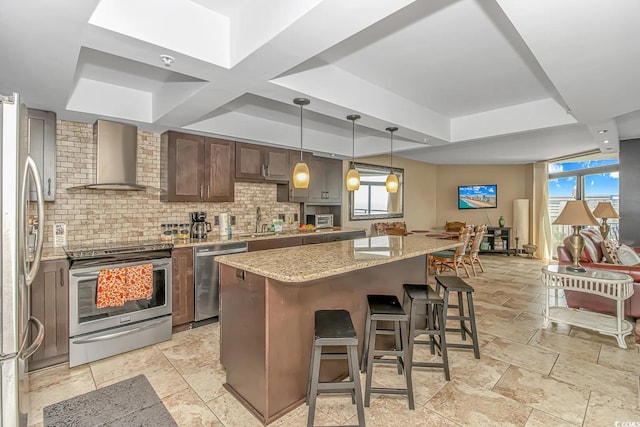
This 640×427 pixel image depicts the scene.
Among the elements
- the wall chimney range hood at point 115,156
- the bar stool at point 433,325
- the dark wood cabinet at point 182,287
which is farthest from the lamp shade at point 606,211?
the wall chimney range hood at point 115,156

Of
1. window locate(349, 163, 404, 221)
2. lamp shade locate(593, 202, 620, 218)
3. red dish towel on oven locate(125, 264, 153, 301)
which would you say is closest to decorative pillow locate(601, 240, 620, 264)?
lamp shade locate(593, 202, 620, 218)

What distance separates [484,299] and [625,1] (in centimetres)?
380

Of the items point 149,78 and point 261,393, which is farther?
point 149,78

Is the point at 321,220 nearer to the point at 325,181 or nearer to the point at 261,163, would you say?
the point at 325,181

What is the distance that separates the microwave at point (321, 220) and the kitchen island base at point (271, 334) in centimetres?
306

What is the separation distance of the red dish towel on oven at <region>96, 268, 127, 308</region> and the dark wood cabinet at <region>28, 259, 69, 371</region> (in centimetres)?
24

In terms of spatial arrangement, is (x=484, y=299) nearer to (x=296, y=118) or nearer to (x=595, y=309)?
(x=595, y=309)

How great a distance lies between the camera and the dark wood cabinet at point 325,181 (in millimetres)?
5352

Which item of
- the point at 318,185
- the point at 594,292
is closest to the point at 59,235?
the point at 318,185

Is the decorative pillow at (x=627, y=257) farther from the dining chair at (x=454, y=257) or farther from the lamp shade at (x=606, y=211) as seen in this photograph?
the dining chair at (x=454, y=257)

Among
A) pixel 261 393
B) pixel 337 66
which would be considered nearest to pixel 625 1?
pixel 337 66

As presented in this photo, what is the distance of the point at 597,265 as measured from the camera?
3762 millimetres

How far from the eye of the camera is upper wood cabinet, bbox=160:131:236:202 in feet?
12.4

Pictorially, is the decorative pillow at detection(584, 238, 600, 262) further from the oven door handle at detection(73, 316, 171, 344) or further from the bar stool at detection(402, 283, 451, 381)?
the oven door handle at detection(73, 316, 171, 344)
